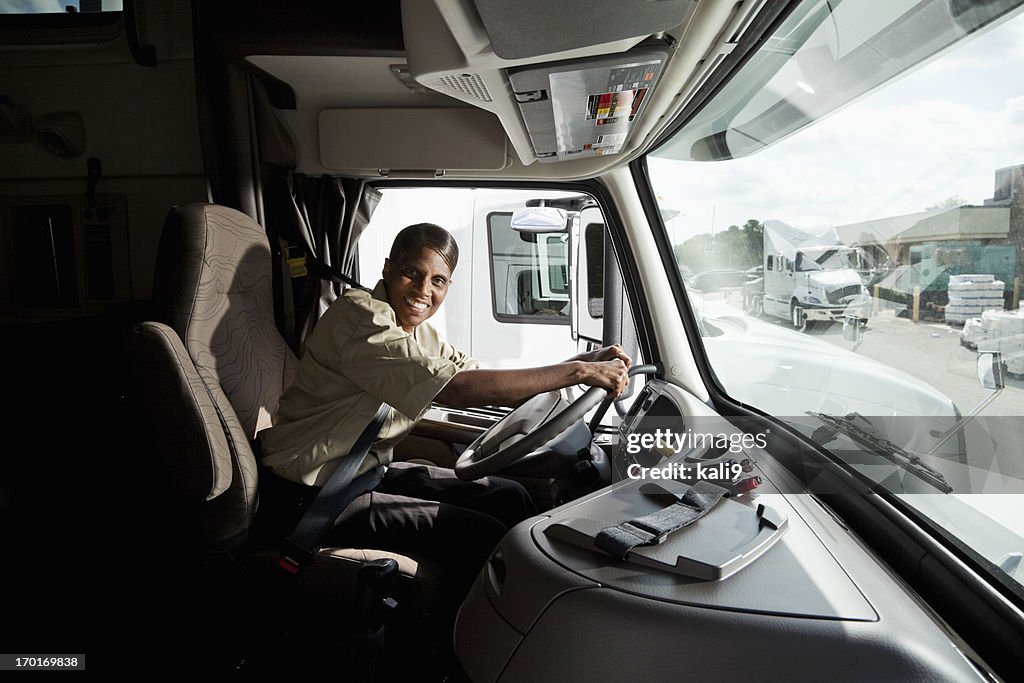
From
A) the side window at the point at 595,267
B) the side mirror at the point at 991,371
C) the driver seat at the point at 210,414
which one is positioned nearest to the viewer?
the side mirror at the point at 991,371

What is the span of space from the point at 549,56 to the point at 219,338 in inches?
43.6

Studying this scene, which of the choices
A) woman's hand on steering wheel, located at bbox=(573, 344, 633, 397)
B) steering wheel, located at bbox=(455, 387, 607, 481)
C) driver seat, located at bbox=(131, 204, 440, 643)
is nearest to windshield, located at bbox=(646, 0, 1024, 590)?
woman's hand on steering wheel, located at bbox=(573, 344, 633, 397)

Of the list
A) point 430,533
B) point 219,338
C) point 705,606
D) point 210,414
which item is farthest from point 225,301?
point 705,606

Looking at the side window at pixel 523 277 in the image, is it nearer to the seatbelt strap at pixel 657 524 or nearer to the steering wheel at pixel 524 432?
the steering wheel at pixel 524 432

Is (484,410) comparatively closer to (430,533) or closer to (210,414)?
(430,533)

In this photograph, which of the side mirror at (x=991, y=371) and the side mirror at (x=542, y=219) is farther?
the side mirror at (x=542, y=219)

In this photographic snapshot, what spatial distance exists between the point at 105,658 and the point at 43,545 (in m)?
0.43

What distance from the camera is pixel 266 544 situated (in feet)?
5.15

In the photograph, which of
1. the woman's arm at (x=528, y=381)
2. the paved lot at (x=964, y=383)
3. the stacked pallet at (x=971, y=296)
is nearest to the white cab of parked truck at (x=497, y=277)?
the woman's arm at (x=528, y=381)

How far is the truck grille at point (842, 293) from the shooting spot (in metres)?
1.19

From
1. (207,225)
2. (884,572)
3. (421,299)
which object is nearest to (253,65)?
(207,225)

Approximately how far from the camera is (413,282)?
184 cm

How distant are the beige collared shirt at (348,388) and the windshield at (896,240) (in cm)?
86

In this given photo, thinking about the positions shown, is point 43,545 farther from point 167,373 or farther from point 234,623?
point 167,373
